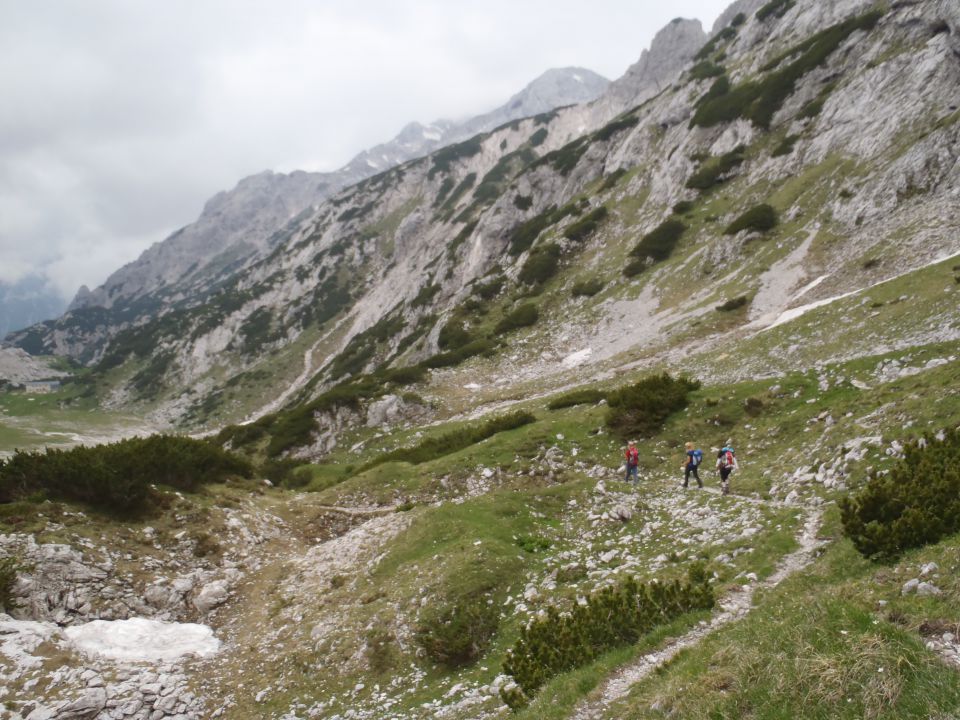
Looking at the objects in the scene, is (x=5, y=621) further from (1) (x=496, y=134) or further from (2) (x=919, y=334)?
(1) (x=496, y=134)

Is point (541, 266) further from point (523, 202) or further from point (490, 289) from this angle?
point (523, 202)

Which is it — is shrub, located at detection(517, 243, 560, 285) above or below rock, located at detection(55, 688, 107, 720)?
above

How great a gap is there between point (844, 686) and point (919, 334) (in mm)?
23636

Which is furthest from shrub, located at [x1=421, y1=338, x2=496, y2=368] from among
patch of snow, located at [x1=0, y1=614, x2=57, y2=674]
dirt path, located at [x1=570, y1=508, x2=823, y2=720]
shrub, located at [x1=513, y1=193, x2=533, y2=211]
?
shrub, located at [x1=513, y1=193, x2=533, y2=211]

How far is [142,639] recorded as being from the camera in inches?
588

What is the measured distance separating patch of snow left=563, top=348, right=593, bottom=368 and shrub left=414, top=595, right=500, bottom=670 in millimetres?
32429

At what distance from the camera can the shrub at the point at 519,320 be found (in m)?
55.4

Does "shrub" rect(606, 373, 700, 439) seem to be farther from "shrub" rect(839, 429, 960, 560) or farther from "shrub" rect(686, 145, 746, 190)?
"shrub" rect(686, 145, 746, 190)

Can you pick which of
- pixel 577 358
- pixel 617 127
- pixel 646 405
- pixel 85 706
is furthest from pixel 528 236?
pixel 85 706

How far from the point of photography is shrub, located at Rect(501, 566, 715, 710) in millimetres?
9578

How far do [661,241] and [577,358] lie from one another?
18266mm

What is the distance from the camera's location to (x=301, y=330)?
14138cm

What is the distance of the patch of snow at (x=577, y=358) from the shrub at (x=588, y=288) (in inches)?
405

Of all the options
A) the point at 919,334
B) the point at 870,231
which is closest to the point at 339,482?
the point at 919,334
